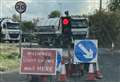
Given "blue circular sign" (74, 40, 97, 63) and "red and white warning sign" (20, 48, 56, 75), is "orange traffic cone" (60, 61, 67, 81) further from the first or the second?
"red and white warning sign" (20, 48, 56, 75)

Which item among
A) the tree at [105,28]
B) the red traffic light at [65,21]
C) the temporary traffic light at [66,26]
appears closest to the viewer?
the temporary traffic light at [66,26]

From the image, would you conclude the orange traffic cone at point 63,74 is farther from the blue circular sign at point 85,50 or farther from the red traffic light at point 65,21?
the red traffic light at point 65,21

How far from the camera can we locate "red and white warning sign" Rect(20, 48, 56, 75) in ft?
43.8

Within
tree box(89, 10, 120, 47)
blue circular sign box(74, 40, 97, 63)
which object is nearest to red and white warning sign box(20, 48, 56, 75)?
blue circular sign box(74, 40, 97, 63)

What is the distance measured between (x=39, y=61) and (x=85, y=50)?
3376 millimetres

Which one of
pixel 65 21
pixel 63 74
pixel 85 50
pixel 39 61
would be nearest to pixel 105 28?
pixel 65 21

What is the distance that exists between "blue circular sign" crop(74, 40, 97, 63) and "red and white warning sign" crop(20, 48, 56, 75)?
316 cm

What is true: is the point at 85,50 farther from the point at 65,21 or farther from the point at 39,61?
the point at 39,61

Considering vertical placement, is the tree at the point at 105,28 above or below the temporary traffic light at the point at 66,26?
below

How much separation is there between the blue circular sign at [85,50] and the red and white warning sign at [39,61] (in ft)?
10.4

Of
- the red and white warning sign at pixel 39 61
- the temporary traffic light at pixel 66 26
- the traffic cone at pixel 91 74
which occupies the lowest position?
the traffic cone at pixel 91 74

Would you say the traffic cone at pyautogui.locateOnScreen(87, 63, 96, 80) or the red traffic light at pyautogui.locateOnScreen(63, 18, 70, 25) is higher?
the red traffic light at pyautogui.locateOnScreen(63, 18, 70, 25)

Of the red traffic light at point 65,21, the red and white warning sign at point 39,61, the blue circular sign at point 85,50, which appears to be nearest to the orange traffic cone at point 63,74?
the blue circular sign at point 85,50

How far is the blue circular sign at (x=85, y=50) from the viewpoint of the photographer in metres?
16.4
